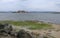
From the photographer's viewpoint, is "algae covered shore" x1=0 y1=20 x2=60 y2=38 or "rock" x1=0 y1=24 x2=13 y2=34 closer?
"rock" x1=0 y1=24 x2=13 y2=34

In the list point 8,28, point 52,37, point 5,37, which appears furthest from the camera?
point 52,37

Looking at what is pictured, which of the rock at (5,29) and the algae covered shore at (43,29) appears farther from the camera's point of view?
the algae covered shore at (43,29)

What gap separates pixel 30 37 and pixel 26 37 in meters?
0.39

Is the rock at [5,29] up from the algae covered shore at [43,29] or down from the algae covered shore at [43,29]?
up

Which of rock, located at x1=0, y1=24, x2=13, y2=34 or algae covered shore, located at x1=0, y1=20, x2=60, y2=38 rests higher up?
rock, located at x1=0, y1=24, x2=13, y2=34

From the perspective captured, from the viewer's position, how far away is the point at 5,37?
14016 millimetres

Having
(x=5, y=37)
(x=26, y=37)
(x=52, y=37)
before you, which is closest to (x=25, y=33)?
(x=26, y=37)

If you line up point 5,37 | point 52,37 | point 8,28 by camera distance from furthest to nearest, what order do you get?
point 52,37 → point 8,28 → point 5,37

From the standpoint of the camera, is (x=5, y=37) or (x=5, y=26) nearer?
(x=5, y=37)

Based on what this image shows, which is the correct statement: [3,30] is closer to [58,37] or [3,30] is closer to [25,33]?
[25,33]

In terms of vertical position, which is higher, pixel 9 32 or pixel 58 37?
pixel 9 32

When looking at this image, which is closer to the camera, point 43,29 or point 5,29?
point 5,29

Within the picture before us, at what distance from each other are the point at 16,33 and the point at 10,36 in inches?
18.5

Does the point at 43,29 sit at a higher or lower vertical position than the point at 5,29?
lower
